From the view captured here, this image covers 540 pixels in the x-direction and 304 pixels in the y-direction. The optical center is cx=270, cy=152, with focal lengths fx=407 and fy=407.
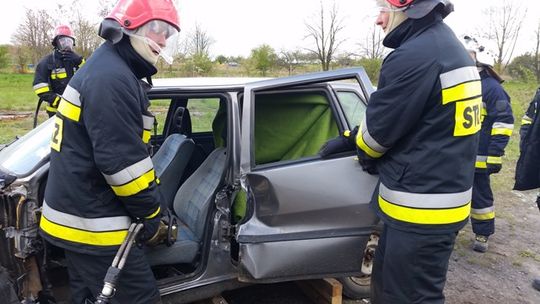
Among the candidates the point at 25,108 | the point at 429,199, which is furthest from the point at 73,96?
the point at 25,108

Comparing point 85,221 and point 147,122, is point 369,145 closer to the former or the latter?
point 147,122

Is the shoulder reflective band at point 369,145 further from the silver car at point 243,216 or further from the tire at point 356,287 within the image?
the tire at point 356,287

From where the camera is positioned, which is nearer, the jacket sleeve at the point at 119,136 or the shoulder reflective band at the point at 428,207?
the jacket sleeve at the point at 119,136

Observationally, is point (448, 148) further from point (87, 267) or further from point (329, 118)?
point (87, 267)

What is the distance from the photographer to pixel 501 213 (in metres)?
5.19

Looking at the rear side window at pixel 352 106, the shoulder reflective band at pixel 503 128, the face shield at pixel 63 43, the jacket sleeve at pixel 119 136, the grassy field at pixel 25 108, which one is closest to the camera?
the jacket sleeve at pixel 119 136

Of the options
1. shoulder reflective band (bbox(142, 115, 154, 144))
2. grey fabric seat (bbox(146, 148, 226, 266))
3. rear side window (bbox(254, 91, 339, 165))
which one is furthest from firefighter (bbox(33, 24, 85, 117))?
shoulder reflective band (bbox(142, 115, 154, 144))

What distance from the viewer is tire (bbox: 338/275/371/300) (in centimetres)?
298

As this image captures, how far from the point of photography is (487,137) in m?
4.06

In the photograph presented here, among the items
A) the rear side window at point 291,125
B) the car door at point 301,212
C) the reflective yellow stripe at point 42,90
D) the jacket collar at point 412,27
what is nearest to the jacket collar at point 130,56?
the car door at point 301,212

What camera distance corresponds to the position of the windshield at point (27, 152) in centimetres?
231

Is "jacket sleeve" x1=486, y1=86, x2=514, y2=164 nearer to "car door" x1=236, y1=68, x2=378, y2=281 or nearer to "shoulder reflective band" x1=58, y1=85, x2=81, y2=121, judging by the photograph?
"car door" x1=236, y1=68, x2=378, y2=281

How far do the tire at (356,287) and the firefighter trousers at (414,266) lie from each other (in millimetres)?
915

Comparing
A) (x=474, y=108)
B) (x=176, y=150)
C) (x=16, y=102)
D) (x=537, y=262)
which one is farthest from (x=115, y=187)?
(x=16, y=102)
